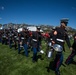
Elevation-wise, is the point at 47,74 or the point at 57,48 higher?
the point at 57,48

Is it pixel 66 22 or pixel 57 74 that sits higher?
pixel 66 22

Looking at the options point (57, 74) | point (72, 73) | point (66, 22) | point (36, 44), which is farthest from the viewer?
point (36, 44)

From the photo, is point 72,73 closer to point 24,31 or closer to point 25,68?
point 25,68

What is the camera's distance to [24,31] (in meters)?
12.0

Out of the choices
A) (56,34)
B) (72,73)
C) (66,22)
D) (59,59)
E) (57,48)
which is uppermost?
(66,22)

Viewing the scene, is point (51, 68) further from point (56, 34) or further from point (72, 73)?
point (56, 34)

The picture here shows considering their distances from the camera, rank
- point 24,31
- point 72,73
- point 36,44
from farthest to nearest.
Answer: point 24,31, point 36,44, point 72,73

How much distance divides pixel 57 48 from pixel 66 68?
2.80 meters

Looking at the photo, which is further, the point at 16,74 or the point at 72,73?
the point at 72,73

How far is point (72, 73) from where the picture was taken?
802 cm

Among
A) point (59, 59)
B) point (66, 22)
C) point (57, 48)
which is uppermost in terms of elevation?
point (66, 22)

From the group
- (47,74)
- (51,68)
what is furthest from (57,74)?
(51,68)

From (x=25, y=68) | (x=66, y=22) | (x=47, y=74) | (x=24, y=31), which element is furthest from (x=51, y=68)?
(x=24, y=31)

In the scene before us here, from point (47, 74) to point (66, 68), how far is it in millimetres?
1765
